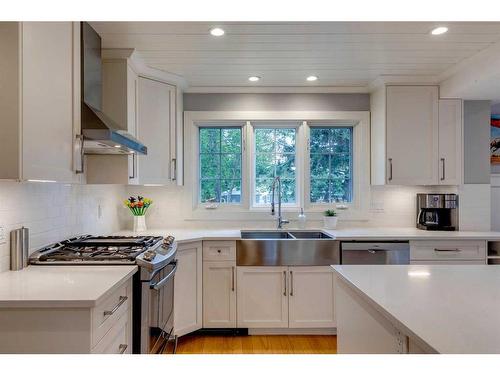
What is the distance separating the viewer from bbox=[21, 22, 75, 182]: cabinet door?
4.48 ft

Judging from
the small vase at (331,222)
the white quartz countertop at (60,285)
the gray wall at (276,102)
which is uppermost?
the gray wall at (276,102)

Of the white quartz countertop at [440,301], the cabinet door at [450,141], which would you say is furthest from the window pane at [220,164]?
the white quartz countertop at [440,301]

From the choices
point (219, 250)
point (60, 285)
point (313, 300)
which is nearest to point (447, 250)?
point (313, 300)

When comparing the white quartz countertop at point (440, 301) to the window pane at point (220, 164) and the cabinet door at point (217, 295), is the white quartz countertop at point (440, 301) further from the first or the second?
the window pane at point (220, 164)

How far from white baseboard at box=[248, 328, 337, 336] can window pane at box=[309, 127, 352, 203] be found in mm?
1266

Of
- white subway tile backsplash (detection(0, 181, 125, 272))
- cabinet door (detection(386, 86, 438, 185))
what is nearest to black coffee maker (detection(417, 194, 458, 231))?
cabinet door (detection(386, 86, 438, 185))

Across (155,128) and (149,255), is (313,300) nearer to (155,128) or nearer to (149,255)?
(149,255)

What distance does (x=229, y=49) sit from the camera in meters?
2.48

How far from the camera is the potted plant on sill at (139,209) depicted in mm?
3150

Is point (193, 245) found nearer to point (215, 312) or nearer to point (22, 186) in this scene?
point (215, 312)

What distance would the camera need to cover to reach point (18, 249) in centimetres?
174

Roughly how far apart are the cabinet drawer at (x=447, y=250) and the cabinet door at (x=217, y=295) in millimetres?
1548

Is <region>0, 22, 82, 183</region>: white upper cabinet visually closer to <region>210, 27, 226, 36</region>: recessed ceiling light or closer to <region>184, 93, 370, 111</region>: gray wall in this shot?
<region>210, 27, 226, 36</region>: recessed ceiling light

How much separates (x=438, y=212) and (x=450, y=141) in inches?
26.8
